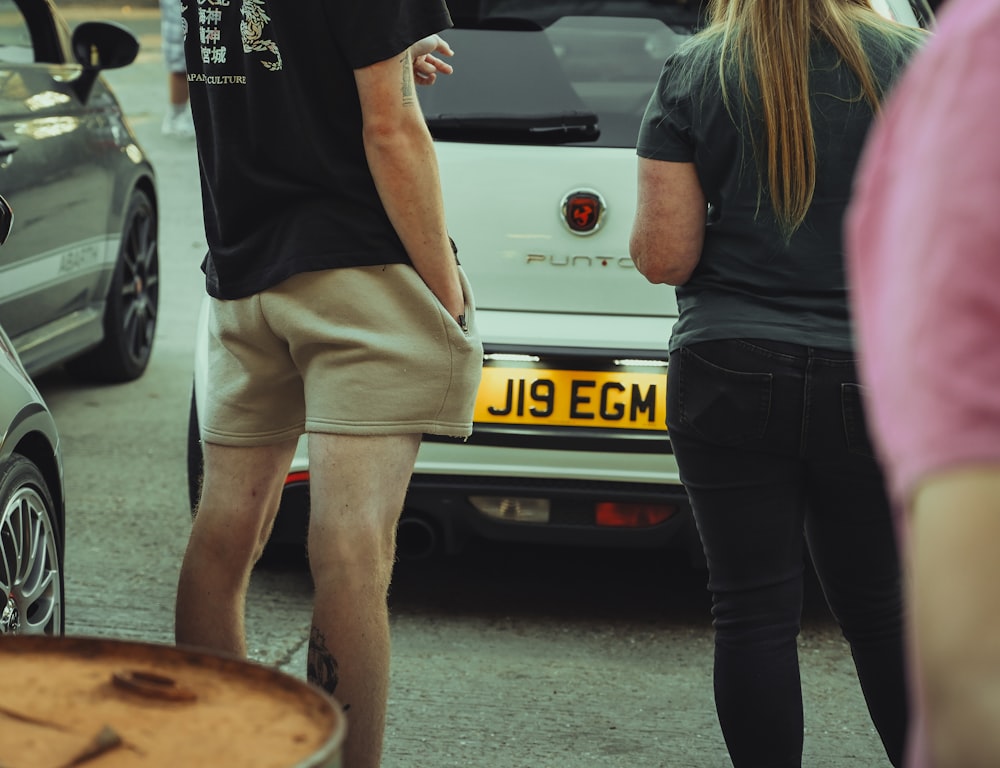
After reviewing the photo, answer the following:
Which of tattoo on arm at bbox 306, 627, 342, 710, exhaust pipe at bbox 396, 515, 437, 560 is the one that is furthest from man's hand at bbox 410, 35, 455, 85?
exhaust pipe at bbox 396, 515, 437, 560

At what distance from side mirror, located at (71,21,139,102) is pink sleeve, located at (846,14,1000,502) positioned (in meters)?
5.51

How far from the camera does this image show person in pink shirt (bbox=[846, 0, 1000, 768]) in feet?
2.70

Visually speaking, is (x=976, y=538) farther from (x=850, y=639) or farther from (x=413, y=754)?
(x=413, y=754)

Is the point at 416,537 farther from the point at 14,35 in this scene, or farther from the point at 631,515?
the point at 14,35

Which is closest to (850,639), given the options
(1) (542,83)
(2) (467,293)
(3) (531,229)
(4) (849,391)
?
(4) (849,391)

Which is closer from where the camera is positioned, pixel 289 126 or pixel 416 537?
pixel 289 126

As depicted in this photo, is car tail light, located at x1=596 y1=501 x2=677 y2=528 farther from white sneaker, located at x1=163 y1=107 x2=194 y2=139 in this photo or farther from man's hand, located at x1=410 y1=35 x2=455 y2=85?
white sneaker, located at x1=163 y1=107 x2=194 y2=139

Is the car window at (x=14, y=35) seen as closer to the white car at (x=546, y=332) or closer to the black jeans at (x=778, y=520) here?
the white car at (x=546, y=332)

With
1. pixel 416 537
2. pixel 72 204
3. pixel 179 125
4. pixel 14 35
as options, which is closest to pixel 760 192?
pixel 416 537

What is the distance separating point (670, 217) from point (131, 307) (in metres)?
4.52

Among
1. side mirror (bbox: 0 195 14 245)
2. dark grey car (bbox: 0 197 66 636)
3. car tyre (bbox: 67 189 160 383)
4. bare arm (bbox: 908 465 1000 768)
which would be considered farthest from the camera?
car tyre (bbox: 67 189 160 383)

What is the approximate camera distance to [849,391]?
8.04 ft

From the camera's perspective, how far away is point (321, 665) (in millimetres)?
2543

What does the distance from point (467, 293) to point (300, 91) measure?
1.50ft
